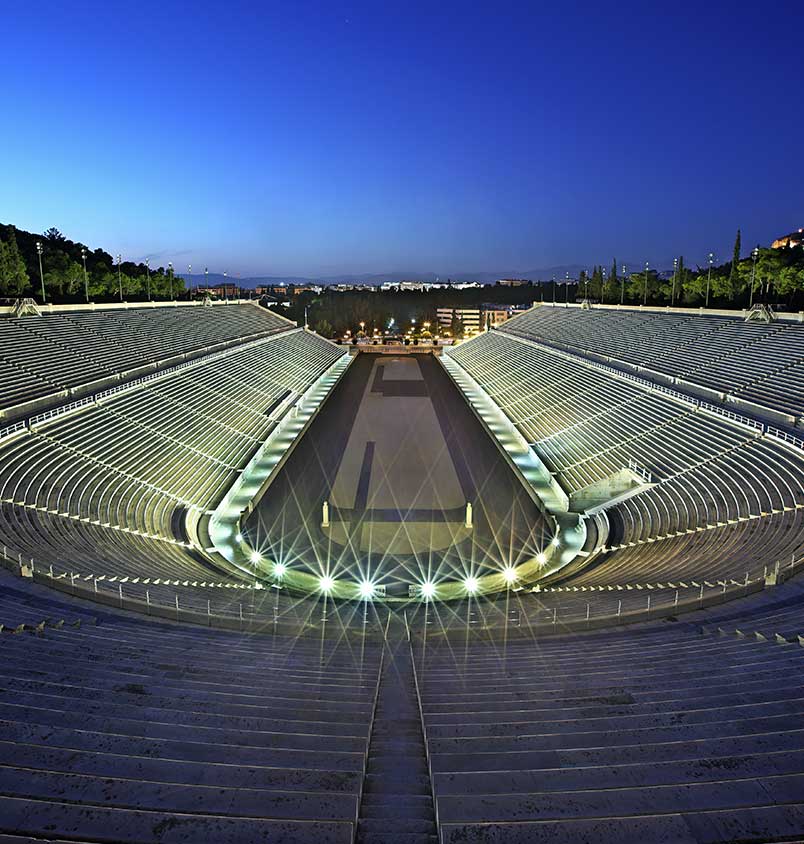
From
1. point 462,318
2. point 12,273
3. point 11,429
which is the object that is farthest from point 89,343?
point 462,318

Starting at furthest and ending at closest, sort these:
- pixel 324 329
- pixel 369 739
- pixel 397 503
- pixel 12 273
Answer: pixel 324 329, pixel 12 273, pixel 397 503, pixel 369 739

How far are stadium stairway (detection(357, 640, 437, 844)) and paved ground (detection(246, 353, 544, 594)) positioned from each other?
6228 millimetres

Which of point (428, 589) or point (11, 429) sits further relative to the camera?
point (11, 429)

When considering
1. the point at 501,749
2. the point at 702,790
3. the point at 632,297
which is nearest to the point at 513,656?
the point at 501,749

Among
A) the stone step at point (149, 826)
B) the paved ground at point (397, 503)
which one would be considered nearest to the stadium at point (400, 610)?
the stone step at point (149, 826)

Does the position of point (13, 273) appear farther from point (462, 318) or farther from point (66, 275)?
point (462, 318)

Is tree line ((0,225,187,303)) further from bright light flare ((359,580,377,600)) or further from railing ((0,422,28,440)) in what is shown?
bright light flare ((359,580,377,600))

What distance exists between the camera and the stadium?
4.70 meters

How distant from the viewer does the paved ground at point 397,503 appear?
610 inches

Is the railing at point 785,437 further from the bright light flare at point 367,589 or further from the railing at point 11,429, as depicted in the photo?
the railing at point 11,429

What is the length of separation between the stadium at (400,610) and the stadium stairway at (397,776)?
0.03 m

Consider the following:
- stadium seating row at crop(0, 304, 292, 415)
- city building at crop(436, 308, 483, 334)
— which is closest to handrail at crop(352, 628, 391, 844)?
stadium seating row at crop(0, 304, 292, 415)

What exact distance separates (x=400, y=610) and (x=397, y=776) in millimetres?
6793

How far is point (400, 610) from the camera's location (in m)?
12.3
